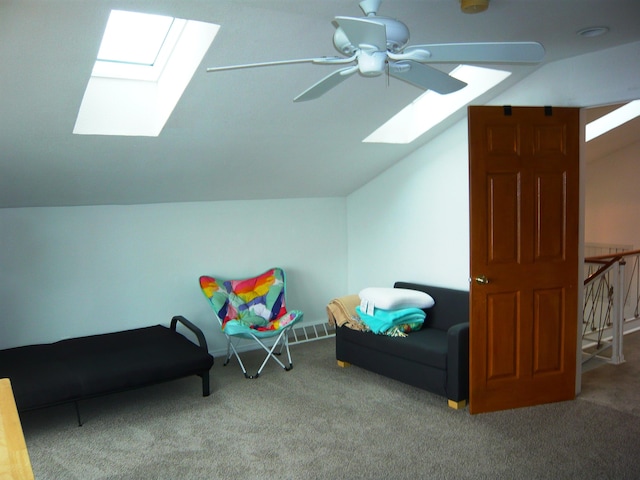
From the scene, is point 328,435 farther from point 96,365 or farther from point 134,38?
point 134,38

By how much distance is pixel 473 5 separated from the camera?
2473 mm

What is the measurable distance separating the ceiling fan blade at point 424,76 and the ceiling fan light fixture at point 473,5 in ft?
1.35

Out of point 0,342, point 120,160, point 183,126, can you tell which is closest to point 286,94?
point 183,126

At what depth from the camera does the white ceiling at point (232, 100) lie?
2602mm

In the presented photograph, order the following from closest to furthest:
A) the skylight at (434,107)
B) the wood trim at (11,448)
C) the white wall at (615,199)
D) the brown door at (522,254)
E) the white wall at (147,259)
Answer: the wood trim at (11,448) → the brown door at (522,254) → the skylight at (434,107) → the white wall at (147,259) → the white wall at (615,199)

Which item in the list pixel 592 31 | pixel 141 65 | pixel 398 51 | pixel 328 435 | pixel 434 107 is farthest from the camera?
pixel 434 107

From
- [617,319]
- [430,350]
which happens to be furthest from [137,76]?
[617,319]

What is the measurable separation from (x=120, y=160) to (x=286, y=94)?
1307 mm

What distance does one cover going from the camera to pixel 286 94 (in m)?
3.52

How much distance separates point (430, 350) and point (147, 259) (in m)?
2.52

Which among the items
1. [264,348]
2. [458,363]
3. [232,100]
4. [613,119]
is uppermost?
[613,119]

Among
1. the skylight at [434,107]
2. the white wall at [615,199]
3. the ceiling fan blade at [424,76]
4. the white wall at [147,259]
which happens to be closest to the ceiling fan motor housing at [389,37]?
the ceiling fan blade at [424,76]

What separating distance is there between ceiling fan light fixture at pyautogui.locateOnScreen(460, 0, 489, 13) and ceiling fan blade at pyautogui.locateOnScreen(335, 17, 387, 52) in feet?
2.66

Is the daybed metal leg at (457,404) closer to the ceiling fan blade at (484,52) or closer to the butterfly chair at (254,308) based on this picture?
the butterfly chair at (254,308)
